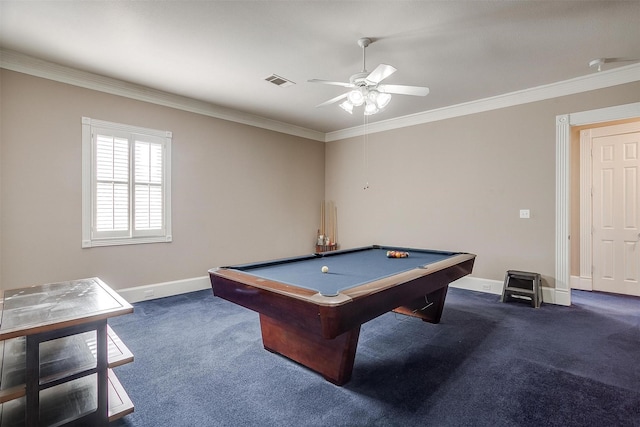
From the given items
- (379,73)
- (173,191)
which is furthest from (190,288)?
(379,73)

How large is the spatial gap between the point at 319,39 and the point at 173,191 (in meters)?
2.69

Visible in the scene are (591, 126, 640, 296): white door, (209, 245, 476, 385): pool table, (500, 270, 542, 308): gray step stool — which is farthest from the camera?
(591, 126, 640, 296): white door

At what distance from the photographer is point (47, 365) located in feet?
5.00

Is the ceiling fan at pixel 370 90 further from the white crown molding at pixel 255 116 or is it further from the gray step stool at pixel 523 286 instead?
the gray step stool at pixel 523 286

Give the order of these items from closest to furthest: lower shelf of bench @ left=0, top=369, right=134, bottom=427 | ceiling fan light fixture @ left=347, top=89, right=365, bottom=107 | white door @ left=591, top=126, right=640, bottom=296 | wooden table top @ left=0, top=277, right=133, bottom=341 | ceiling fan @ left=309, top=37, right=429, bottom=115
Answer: wooden table top @ left=0, top=277, right=133, bottom=341 < lower shelf of bench @ left=0, top=369, right=134, bottom=427 < ceiling fan @ left=309, top=37, right=429, bottom=115 < ceiling fan light fixture @ left=347, top=89, right=365, bottom=107 < white door @ left=591, top=126, right=640, bottom=296

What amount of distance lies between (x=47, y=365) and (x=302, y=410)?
4.31 ft

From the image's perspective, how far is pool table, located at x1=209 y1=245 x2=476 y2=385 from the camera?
61.2 inches

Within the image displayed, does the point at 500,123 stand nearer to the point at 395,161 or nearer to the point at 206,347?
the point at 395,161

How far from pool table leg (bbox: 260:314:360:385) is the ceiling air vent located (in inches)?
101

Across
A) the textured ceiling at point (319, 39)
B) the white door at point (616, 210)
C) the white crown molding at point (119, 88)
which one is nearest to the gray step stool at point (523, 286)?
the white door at point (616, 210)

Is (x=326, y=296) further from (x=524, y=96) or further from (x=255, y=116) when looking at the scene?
(x=255, y=116)

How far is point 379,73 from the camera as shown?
2.37m

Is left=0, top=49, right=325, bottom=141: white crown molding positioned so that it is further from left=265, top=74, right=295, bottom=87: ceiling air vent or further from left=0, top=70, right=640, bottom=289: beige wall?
left=265, top=74, right=295, bottom=87: ceiling air vent

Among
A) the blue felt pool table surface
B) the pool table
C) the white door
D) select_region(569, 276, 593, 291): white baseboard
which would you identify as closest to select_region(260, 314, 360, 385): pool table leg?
the pool table
